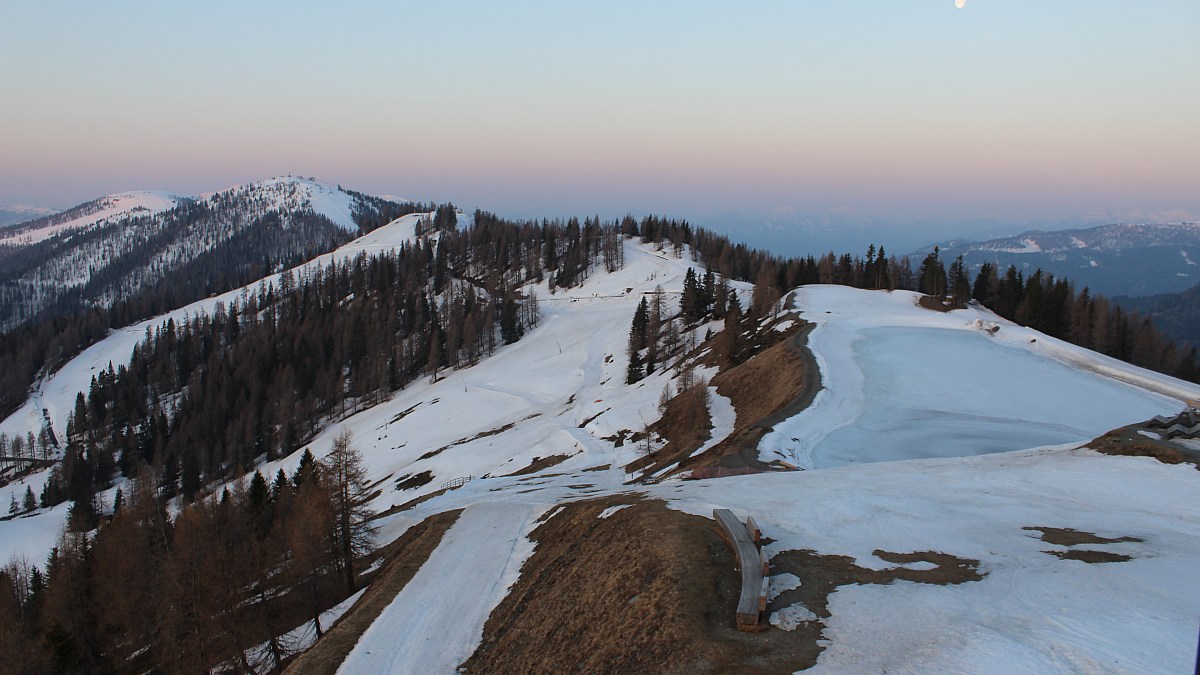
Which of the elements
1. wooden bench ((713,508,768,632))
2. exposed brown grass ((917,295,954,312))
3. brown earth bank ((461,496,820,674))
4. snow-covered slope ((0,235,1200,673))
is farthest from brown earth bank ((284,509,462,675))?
exposed brown grass ((917,295,954,312))

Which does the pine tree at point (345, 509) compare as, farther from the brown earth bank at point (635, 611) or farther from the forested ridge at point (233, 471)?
the brown earth bank at point (635, 611)

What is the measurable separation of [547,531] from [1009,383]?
4147cm

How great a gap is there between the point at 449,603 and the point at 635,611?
11214mm

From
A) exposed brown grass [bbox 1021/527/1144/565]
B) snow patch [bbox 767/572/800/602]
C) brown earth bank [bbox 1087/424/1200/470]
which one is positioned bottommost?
snow patch [bbox 767/572/800/602]

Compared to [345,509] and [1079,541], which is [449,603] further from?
[1079,541]

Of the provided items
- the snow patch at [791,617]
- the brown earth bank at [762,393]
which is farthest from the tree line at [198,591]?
the snow patch at [791,617]

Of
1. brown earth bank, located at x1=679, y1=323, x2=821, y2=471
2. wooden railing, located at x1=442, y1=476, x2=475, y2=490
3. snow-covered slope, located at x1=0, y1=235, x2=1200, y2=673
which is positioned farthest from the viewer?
wooden railing, located at x1=442, y1=476, x2=475, y2=490

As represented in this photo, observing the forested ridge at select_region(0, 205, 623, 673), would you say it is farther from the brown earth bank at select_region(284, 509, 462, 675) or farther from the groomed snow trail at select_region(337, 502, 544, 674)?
the groomed snow trail at select_region(337, 502, 544, 674)

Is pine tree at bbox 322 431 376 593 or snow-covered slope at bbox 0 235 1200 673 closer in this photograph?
snow-covered slope at bbox 0 235 1200 673

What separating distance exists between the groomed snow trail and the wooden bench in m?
9.34

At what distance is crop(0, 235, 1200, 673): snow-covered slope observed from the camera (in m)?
13.0

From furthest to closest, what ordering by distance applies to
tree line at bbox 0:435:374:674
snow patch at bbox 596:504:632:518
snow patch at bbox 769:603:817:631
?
1. tree line at bbox 0:435:374:674
2. snow patch at bbox 596:504:632:518
3. snow patch at bbox 769:603:817:631

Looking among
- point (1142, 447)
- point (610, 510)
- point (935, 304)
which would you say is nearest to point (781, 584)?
point (610, 510)

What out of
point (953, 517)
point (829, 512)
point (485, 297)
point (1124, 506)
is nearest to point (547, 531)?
point (829, 512)
